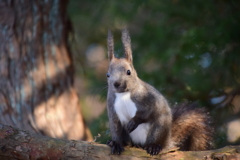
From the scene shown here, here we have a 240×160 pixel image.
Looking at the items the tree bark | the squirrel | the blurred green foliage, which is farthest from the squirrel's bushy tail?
the tree bark

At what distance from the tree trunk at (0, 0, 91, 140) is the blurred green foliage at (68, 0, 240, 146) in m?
0.44

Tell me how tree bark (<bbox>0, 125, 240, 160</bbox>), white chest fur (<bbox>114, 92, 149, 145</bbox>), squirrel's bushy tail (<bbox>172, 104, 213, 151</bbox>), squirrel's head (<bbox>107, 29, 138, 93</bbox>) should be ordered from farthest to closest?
squirrel's bushy tail (<bbox>172, 104, 213, 151</bbox>) → white chest fur (<bbox>114, 92, 149, 145</bbox>) → squirrel's head (<bbox>107, 29, 138, 93</bbox>) → tree bark (<bbox>0, 125, 240, 160</bbox>)

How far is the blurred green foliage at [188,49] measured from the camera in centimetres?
351

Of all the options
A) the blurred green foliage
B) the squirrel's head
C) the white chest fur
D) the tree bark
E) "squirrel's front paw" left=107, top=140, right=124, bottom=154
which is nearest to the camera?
the tree bark

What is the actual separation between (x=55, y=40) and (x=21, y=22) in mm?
424

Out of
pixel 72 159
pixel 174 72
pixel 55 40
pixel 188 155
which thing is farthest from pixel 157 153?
pixel 55 40

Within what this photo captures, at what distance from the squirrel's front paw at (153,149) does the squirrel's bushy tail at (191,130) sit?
553mm

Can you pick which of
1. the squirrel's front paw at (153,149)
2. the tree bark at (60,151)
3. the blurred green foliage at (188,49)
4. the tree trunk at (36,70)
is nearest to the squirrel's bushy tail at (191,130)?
the blurred green foliage at (188,49)

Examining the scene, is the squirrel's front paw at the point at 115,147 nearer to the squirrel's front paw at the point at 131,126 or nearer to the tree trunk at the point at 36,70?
the squirrel's front paw at the point at 131,126

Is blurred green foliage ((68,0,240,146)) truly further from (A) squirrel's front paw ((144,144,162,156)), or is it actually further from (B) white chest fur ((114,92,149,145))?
(A) squirrel's front paw ((144,144,162,156))

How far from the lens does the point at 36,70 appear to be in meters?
3.99

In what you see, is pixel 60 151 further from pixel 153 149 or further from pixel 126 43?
pixel 126 43

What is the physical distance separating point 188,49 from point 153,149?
138 cm

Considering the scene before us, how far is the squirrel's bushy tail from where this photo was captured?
321 centimetres
